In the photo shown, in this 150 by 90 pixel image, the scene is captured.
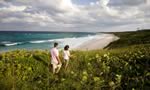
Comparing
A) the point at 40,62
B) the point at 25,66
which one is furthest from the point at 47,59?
the point at 25,66

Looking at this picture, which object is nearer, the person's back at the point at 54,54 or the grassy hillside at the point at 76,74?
the grassy hillside at the point at 76,74

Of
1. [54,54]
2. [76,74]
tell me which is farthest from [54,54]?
[76,74]

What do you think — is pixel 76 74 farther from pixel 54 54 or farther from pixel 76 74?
pixel 54 54

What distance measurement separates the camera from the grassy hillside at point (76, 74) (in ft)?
40.3

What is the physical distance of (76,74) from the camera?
14.1 m

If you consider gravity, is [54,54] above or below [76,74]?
above

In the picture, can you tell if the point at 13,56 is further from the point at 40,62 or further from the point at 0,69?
the point at 0,69

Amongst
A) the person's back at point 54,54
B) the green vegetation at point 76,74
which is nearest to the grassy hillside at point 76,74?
the green vegetation at point 76,74

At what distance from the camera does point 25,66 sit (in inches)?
695

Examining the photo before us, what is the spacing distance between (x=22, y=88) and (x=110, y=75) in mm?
4863

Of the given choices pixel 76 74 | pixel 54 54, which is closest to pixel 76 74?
pixel 76 74

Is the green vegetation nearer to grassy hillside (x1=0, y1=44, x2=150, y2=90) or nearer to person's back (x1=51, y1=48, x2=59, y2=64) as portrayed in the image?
grassy hillside (x1=0, y1=44, x2=150, y2=90)

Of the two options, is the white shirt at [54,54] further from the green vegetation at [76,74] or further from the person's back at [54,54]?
the green vegetation at [76,74]

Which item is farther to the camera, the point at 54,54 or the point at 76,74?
the point at 54,54
